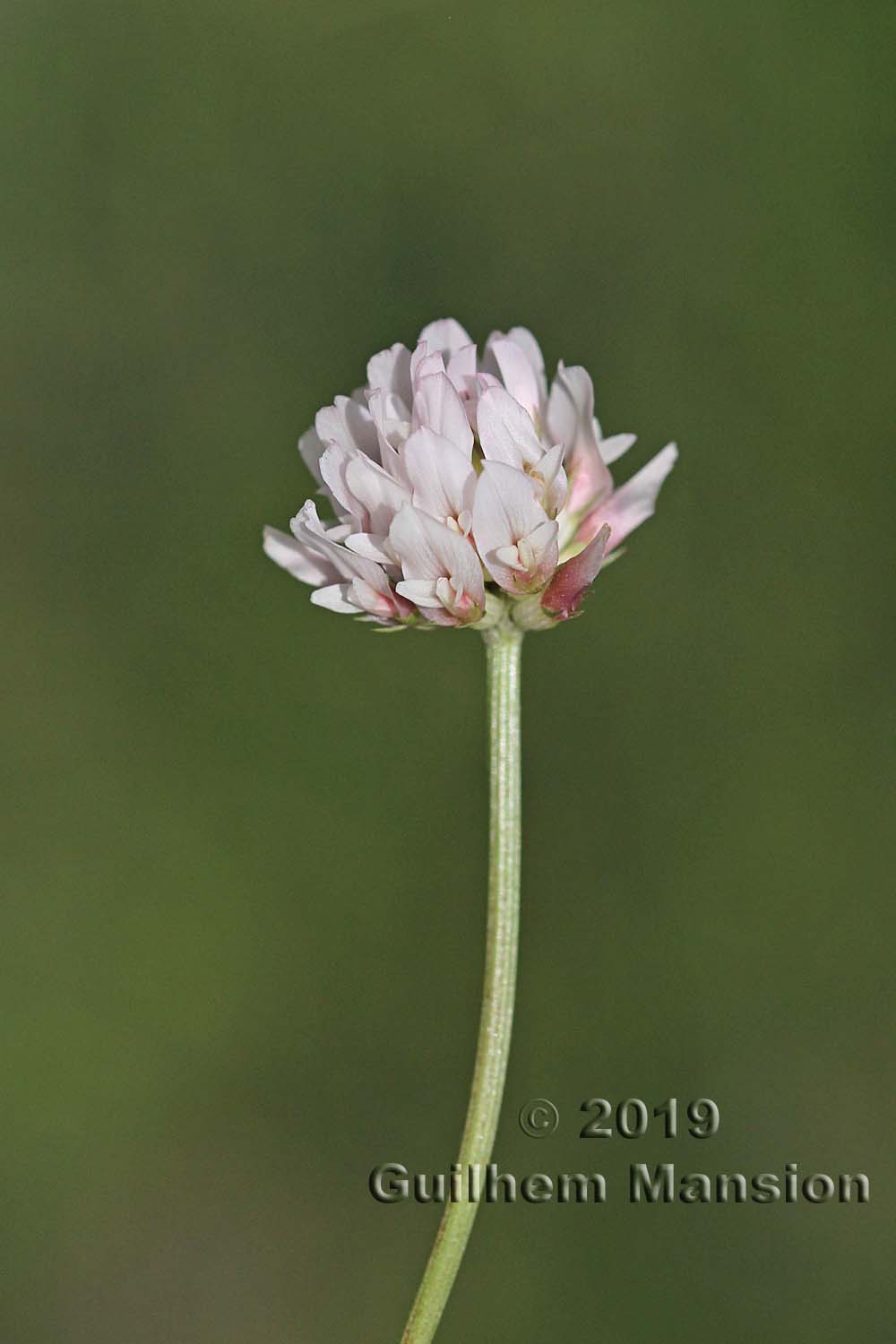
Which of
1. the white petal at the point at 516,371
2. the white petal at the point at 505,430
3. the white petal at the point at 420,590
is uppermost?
the white petal at the point at 516,371

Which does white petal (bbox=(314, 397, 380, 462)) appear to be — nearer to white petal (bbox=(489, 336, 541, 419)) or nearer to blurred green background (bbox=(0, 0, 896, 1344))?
white petal (bbox=(489, 336, 541, 419))

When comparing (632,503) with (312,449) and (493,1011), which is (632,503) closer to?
(312,449)

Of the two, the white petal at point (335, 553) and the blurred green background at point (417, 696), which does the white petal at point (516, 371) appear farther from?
the blurred green background at point (417, 696)

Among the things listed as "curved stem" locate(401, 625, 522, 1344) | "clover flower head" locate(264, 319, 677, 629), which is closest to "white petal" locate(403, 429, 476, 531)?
"clover flower head" locate(264, 319, 677, 629)

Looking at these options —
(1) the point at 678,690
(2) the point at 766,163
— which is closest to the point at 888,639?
(1) the point at 678,690

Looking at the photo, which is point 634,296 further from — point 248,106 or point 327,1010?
point 327,1010

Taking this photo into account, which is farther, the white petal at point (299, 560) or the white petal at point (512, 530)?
the white petal at point (299, 560)

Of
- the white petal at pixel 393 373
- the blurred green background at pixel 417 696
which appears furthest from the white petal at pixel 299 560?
the blurred green background at pixel 417 696

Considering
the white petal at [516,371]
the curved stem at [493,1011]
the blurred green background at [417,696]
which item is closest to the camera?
the curved stem at [493,1011]
